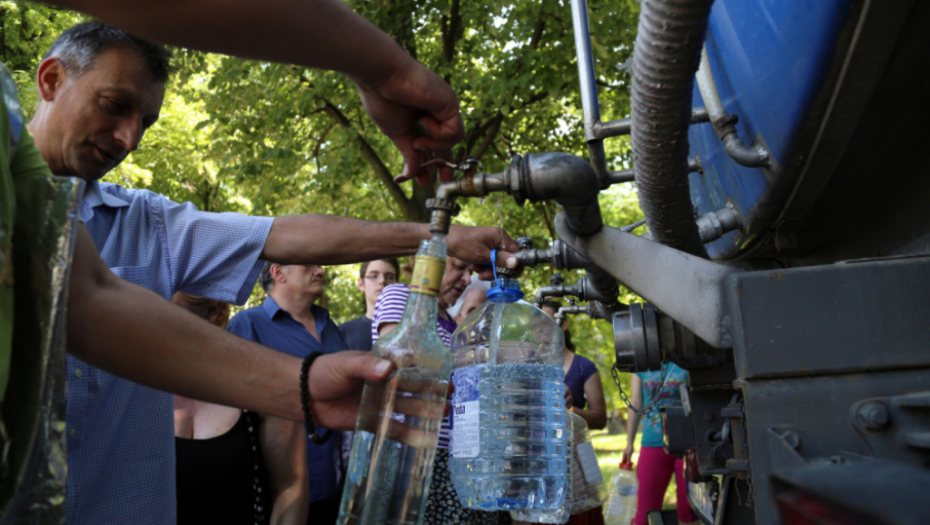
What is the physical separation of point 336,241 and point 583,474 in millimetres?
2443

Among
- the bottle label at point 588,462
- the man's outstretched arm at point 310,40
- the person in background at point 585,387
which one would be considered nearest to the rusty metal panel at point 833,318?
the man's outstretched arm at point 310,40

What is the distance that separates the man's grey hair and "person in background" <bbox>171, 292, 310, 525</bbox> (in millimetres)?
1132

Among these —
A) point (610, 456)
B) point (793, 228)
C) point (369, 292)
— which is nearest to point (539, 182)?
point (793, 228)

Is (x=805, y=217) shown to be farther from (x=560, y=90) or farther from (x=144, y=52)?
(x=560, y=90)

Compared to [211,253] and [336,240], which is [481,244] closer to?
[336,240]

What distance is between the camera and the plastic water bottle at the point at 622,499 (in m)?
7.24

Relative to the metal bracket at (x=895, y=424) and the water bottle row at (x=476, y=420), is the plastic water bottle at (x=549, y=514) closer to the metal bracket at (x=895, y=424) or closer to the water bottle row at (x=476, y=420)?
the water bottle row at (x=476, y=420)

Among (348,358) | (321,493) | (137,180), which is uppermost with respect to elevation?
(137,180)

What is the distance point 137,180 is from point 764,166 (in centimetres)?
998

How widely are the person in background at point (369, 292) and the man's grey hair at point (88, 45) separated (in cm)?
302

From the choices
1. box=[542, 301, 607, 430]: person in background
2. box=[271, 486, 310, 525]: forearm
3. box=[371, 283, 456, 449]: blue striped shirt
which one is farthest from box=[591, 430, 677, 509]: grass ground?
box=[271, 486, 310, 525]: forearm

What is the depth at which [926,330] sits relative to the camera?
120 cm

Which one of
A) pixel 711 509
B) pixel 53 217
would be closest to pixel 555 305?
pixel 711 509

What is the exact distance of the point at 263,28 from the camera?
1.17 metres
